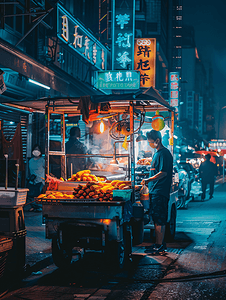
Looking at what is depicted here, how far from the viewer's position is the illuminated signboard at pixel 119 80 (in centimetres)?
1725

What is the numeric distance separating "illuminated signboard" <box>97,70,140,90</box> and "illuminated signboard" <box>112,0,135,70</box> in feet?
10.1

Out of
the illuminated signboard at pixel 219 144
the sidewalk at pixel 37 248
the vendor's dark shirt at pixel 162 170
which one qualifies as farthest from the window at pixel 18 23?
the illuminated signboard at pixel 219 144

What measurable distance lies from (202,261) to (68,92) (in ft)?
38.9

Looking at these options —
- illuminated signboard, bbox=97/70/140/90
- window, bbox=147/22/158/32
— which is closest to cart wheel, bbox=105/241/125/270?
illuminated signboard, bbox=97/70/140/90

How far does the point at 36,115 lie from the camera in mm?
15820

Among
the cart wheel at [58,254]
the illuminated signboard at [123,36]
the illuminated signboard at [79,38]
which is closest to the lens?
the cart wheel at [58,254]

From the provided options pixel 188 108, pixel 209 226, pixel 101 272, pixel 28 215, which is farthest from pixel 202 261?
pixel 188 108

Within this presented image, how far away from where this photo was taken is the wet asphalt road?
5.28 metres

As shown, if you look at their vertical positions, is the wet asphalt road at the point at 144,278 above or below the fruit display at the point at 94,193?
below

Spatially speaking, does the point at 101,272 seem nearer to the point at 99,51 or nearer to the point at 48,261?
the point at 48,261

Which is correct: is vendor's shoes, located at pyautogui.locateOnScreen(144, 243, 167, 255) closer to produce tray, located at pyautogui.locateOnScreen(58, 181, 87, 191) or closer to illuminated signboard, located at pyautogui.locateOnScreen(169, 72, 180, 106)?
produce tray, located at pyautogui.locateOnScreen(58, 181, 87, 191)

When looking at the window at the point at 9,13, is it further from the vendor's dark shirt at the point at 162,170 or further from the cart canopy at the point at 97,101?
the vendor's dark shirt at the point at 162,170

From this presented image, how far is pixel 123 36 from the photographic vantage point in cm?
2075

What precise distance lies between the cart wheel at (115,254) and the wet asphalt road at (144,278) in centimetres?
12
